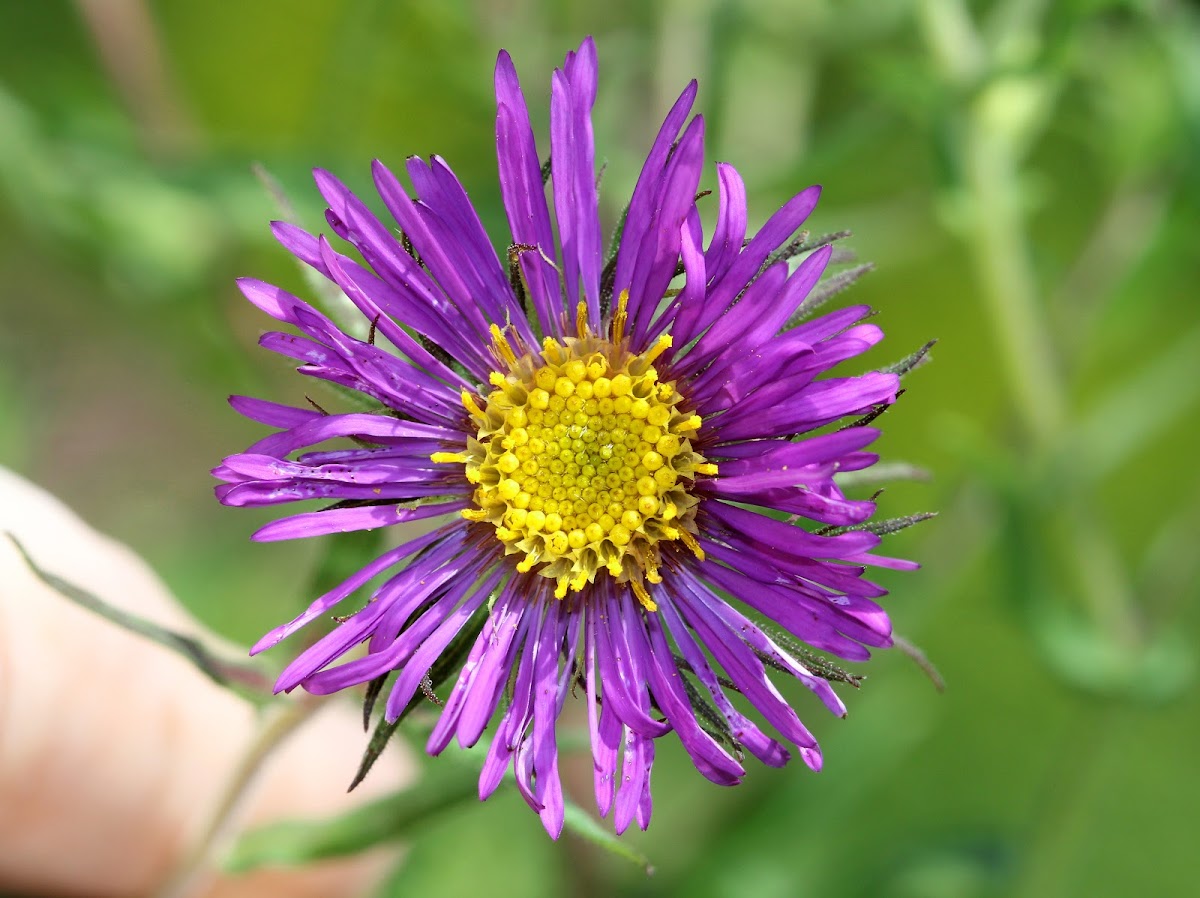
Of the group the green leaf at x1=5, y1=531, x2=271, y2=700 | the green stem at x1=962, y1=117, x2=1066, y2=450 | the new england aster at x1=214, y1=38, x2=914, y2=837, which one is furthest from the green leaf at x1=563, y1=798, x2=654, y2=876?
the green stem at x1=962, y1=117, x2=1066, y2=450

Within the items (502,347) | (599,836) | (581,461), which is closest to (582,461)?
(581,461)

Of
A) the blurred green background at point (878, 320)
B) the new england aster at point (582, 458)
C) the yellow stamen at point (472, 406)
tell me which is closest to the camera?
the new england aster at point (582, 458)

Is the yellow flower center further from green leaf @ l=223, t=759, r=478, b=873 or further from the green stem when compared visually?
the green stem

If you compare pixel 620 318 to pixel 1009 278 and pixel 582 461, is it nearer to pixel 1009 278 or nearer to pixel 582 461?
pixel 582 461

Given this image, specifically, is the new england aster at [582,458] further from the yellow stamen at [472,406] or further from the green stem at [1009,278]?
the green stem at [1009,278]

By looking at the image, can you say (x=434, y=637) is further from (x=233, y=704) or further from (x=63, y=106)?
(x=63, y=106)

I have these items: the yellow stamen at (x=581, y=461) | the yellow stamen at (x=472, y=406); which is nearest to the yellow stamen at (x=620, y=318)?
the yellow stamen at (x=581, y=461)
